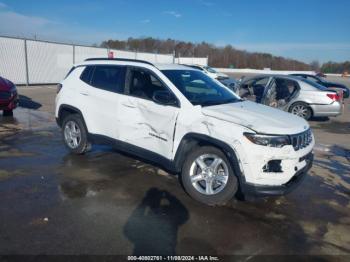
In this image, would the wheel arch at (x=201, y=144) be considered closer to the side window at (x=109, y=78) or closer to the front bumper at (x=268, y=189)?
the front bumper at (x=268, y=189)

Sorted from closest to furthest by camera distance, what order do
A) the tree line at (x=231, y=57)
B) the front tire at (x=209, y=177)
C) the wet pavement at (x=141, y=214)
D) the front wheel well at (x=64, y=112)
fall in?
→ the wet pavement at (x=141, y=214), the front tire at (x=209, y=177), the front wheel well at (x=64, y=112), the tree line at (x=231, y=57)

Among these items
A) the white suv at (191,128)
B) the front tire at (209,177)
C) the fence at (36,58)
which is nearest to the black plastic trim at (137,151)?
the white suv at (191,128)

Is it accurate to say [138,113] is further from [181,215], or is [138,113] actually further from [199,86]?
[181,215]

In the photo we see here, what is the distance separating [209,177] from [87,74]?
3275mm

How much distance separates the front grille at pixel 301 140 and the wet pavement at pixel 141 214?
920 millimetres

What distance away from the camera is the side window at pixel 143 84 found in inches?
211

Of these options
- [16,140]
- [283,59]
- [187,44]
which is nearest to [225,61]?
[187,44]

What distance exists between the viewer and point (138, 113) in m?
5.38

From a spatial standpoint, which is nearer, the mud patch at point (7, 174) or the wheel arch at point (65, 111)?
the mud patch at point (7, 174)

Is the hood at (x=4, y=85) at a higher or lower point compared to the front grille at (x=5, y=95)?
higher

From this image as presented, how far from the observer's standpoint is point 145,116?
5.28 metres

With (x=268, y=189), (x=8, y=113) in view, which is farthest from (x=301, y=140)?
(x=8, y=113)

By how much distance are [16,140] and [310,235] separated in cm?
653

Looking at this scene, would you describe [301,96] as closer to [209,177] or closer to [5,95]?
[209,177]
